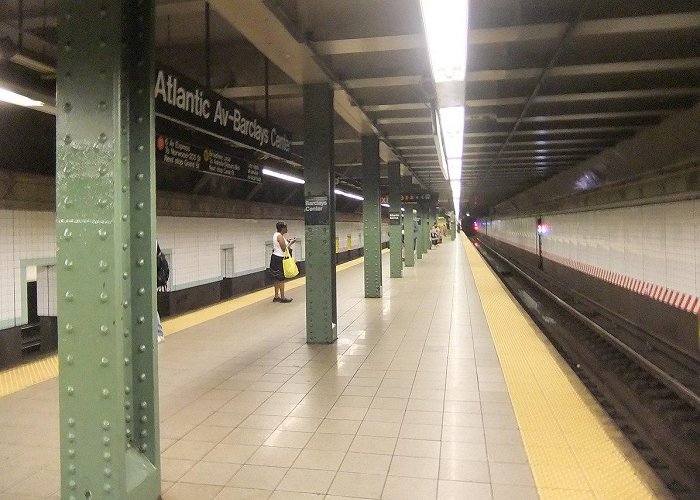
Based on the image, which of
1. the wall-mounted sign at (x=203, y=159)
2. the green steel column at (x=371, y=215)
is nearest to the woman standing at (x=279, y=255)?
the green steel column at (x=371, y=215)

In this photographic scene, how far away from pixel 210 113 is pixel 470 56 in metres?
3.22

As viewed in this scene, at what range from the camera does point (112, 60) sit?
2264 mm

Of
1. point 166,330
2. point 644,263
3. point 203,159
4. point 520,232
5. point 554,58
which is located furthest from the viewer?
point 520,232

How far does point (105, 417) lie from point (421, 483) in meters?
1.73

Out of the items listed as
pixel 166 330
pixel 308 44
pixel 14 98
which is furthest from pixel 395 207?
pixel 14 98

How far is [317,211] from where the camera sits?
639 cm

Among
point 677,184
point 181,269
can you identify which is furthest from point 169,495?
point 677,184

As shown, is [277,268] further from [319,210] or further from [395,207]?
[395,207]

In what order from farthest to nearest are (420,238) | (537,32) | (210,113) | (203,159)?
(420,238)
(203,159)
(537,32)
(210,113)

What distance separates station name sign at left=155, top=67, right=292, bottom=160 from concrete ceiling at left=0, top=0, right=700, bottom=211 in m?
0.75

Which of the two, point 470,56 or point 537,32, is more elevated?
point 470,56

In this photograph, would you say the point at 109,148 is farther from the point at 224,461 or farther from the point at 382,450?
the point at 382,450

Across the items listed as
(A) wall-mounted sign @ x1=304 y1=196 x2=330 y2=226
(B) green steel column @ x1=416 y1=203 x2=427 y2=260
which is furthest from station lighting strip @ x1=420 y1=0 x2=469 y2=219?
(B) green steel column @ x1=416 y1=203 x2=427 y2=260

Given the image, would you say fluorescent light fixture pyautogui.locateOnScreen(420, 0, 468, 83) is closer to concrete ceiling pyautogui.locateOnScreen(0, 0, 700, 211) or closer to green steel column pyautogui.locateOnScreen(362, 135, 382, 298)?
concrete ceiling pyautogui.locateOnScreen(0, 0, 700, 211)
